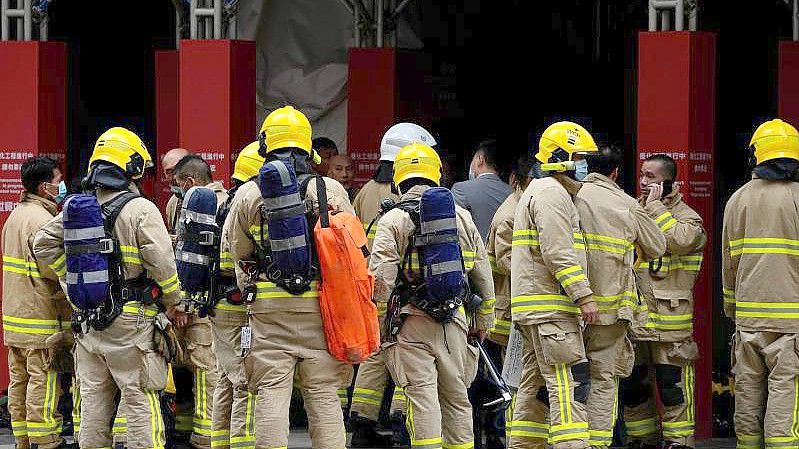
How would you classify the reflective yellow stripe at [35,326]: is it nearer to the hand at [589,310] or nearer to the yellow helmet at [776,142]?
the hand at [589,310]

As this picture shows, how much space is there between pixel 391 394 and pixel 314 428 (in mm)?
3441

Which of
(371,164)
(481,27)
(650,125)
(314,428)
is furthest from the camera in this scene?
(481,27)

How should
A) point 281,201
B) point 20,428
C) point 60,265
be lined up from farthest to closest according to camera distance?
1. point 20,428
2. point 60,265
3. point 281,201

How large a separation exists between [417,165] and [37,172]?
9.84ft

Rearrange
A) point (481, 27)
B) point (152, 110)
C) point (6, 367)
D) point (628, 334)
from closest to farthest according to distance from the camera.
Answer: point (628, 334) < point (6, 367) < point (481, 27) < point (152, 110)

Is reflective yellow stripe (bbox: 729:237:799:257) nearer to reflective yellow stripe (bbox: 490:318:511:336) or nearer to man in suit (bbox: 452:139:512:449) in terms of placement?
reflective yellow stripe (bbox: 490:318:511:336)

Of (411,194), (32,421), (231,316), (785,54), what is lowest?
(32,421)

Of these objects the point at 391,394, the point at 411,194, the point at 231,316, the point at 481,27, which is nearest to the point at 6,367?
the point at 391,394

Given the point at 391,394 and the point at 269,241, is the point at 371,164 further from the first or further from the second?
Result: the point at 269,241

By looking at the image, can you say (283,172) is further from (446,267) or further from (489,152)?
(489,152)

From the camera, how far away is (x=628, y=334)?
10.5 meters

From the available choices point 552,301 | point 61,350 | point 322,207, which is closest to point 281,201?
point 322,207

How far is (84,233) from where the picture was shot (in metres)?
9.27

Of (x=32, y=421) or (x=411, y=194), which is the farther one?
(x=32, y=421)
